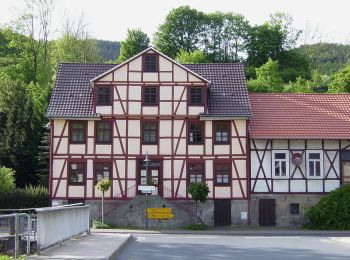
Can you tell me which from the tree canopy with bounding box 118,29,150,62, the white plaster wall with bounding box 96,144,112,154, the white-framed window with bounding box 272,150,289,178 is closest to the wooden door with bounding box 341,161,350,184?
the white-framed window with bounding box 272,150,289,178

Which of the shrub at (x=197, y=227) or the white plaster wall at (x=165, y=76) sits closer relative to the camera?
the shrub at (x=197, y=227)

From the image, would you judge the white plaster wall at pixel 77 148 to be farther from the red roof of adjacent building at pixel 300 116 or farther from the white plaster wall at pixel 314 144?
the white plaster wall at pixel 314 144

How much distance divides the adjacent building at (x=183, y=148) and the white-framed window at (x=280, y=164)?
64mm

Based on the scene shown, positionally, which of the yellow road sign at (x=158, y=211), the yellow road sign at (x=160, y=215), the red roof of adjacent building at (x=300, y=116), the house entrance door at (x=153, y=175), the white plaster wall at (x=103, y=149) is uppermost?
the red roof of adjacent building at (x=300, y=116)

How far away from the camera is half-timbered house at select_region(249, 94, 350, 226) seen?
4372 centimetres

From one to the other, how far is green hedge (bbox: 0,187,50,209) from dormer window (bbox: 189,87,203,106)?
1158 cm

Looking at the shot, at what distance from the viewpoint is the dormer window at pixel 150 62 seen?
1752 inches

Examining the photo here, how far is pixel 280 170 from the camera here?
145 ft

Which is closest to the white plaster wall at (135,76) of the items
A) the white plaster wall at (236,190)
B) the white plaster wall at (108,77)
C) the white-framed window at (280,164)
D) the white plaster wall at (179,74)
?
the white plaster wall at (108,77)

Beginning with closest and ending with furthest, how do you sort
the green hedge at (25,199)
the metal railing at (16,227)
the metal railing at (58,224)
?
the metal railing at (58,224), the metal railing at (16,227), the green hedge at (25,199)

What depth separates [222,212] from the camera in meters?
43.7

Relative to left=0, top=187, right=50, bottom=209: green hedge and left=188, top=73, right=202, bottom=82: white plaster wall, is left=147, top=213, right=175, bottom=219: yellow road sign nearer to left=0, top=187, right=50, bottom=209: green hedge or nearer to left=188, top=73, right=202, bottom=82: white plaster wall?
left=0, top=187, right=50, bottom=209: green hedge

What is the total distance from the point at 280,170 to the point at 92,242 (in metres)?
21.2

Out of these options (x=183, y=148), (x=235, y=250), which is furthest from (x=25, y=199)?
(x=235, y=250)
